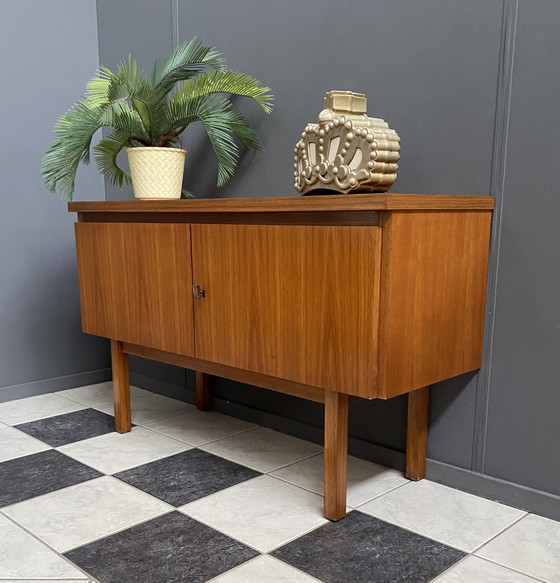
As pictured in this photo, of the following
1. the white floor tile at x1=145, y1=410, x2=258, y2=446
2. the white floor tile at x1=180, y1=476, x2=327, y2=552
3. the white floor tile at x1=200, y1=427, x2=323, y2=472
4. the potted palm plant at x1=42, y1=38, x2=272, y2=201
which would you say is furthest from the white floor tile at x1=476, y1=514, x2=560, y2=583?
the potted palm plant at x1=42, y1=38, x2=272, y2=201

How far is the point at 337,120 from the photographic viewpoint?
5.21 ft

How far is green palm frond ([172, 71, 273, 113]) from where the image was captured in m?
2.19

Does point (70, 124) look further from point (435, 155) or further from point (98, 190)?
point (435, 155)

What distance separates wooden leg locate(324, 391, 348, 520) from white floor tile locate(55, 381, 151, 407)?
1.42 meters

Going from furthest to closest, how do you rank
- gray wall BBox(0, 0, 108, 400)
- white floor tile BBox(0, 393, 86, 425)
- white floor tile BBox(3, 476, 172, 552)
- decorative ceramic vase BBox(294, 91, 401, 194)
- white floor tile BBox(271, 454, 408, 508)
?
gray wall BBox(0, 0, 108, 400) < white floor tile BBox(0, 393, 86, 425) < white floor tile BBox(271, 454, 408, 508) < white floor tile BBox(3, 476, 172, 552) < decorative ceramic vase BBox(294, 91, 401, 194)

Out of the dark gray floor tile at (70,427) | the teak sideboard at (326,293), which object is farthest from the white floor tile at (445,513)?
the dark gray floor tile at (70,427)

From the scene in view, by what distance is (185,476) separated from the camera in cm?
199

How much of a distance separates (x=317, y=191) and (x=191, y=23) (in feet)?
4.19

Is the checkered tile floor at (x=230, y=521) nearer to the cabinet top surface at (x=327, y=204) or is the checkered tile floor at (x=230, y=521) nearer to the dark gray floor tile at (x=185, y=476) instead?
the dark gray floor tile at (x=185, y=476)

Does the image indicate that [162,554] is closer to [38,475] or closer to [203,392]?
[38,475]

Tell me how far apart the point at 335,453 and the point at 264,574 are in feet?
1.20

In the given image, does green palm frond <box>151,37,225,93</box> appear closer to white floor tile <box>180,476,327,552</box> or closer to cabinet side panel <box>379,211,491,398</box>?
cabinet side panel <box>379,211,491,398</box>

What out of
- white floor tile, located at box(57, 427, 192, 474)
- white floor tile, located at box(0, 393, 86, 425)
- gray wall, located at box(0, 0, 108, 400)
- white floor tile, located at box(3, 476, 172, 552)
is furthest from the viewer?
gray wall, located at box(0, 0, 108, 400)

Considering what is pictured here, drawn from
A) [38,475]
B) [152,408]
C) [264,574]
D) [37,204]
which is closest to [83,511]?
[38,475]
